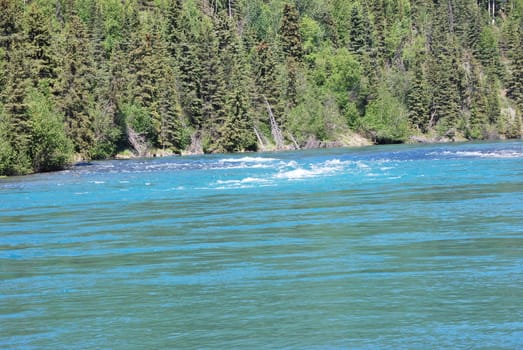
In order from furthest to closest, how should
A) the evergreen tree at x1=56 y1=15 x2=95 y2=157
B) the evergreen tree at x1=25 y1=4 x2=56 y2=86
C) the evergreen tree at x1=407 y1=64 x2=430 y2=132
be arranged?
the evergreen tree at x1=407 y1=64 x2=430 y2=132 < the evergreen tree at x1=25 y1=4 x2=56 y2=86 < the evergreen tree at x1=56 y1=15 x2=95 y2=157

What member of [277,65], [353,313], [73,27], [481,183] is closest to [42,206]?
[481,183]

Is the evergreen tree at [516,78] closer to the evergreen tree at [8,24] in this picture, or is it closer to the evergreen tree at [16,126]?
the evergreen tree at [8,24]

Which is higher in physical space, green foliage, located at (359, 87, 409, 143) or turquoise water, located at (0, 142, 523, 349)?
turquoise water, located at (0, 142, 523, 349)

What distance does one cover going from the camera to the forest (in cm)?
7781

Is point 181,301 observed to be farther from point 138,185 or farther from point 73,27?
point 73,27

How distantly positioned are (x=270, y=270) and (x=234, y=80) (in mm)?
86875

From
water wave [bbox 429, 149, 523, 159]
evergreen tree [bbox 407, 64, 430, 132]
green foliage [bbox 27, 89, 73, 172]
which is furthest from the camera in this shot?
evergreen tree [bbox 407, 64, 430, 132]

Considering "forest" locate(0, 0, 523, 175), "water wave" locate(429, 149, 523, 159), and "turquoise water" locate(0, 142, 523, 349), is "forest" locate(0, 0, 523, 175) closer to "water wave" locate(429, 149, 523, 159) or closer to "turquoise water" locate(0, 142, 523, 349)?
"water wave" locate(429, 149, 523, 159)

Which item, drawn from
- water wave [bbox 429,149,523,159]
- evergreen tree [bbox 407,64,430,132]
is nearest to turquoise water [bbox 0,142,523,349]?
water wave [bbox 429,149,523,159]

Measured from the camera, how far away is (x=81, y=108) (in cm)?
7906

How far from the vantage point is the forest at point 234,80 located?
255 feet

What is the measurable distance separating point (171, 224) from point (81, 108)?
57.9 meters

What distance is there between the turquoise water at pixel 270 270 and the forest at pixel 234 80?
106 feet

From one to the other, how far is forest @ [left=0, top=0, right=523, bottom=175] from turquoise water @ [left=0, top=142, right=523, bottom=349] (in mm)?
32214
